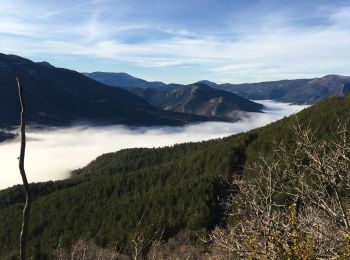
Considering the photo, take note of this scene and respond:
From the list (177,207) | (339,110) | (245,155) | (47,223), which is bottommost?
(47,223)

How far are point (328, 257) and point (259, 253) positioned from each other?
2.11 metres

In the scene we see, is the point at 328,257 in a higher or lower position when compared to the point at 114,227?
higher

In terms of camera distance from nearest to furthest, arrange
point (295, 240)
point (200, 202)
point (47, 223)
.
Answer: point (295, 240), point (200, 202), point (47, 223)

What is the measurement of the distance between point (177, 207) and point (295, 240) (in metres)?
149

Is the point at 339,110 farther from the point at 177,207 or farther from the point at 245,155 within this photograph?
the point at 177,207

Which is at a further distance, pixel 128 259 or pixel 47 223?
pixel 47 223

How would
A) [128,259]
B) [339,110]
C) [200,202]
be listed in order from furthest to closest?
[339,110] < [200,202] < [128,259]

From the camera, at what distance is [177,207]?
160 meters

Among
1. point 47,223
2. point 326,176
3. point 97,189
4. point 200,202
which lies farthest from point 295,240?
point 97,189

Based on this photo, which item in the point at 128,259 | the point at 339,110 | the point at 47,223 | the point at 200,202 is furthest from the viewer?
the point at 47,223

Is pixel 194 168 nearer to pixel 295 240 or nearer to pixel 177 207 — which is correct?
pixel 177 207

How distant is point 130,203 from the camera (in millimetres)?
177625

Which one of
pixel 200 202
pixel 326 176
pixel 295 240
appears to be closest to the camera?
pixel 295 240

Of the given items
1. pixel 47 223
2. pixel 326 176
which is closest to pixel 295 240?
Answer: pixel 326 176
